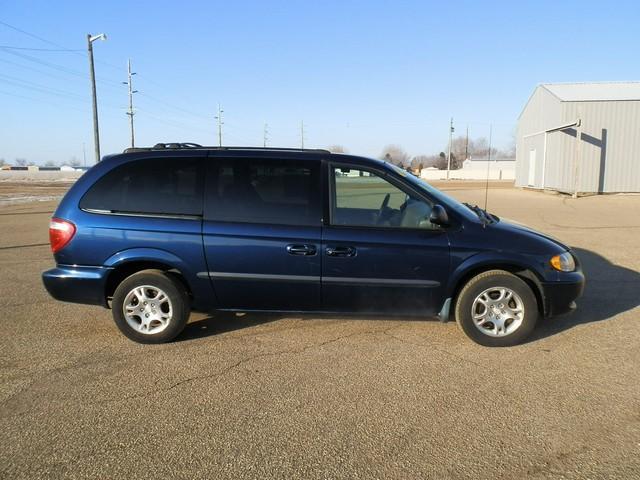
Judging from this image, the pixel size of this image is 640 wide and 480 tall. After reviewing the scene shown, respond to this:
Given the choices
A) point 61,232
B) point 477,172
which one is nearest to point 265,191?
point 61,232

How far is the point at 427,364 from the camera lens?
392 centimetres

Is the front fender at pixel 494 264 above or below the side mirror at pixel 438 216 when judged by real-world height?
below

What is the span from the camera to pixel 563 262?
4.34 metres

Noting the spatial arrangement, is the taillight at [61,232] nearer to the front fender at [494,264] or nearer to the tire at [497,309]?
the front fender at [494,264]

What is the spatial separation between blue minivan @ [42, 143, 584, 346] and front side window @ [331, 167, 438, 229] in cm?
1

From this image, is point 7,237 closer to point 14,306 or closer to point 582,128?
point 14,306

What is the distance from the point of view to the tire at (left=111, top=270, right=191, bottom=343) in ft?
14.2

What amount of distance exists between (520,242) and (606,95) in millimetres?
27058

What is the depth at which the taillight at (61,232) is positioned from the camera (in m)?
4.32

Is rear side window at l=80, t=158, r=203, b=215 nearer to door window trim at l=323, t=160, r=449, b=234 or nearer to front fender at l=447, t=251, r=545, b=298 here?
door window trim at l=323, t=160, r=449, b=234

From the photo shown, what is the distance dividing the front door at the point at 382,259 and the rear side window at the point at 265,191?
7.9 inches

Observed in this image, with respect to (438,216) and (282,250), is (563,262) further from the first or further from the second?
(282,250)

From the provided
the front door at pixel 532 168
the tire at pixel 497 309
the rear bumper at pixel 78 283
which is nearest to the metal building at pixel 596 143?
the front door at pixel 532 168

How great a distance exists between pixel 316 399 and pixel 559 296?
2.51 metres
